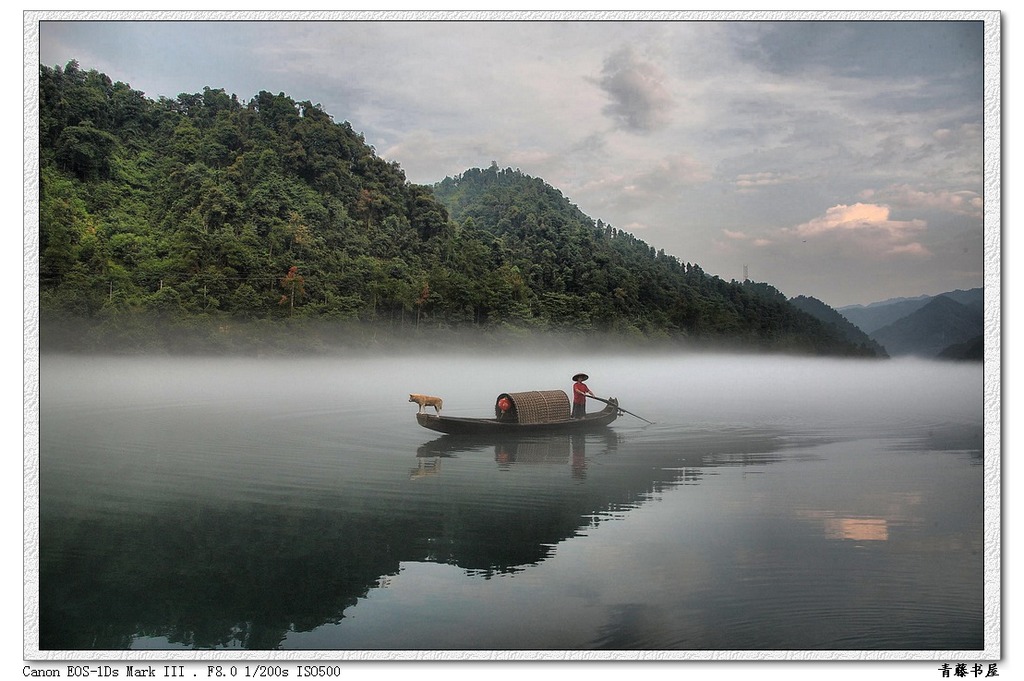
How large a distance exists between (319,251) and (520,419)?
5451 millimetres

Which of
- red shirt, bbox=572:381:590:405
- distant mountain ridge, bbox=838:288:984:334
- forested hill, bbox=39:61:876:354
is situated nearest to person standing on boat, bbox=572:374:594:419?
red shirt, bbox=572:381:590:405

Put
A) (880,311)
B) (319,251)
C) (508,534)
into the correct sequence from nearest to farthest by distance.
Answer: (508,534) < (880,311) < (319,251)

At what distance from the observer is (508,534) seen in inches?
151

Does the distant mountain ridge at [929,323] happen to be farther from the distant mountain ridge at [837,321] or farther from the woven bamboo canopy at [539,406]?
the woven bamboo canopy at [539,406]

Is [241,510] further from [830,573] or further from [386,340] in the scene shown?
[386,340]

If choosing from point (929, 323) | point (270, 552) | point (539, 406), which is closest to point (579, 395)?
point (539, 406)

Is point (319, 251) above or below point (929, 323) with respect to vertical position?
above

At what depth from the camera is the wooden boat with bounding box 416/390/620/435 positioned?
6.41 m

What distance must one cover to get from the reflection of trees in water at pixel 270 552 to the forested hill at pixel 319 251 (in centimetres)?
296

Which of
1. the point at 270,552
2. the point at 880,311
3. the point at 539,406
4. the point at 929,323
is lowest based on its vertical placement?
the point at 270,552

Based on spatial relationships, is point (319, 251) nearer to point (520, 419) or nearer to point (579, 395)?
point (579, 395)

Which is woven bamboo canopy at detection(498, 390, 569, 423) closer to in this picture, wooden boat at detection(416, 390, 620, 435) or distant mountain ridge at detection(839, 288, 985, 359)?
wooden boat at detection(416, 390, 620, 435)

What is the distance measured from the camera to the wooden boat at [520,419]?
6.41 meters

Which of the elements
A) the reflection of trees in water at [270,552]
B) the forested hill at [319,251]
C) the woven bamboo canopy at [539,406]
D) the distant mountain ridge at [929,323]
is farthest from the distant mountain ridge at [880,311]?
the woven bamboo canopy at [539,406]
